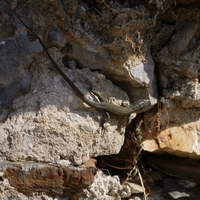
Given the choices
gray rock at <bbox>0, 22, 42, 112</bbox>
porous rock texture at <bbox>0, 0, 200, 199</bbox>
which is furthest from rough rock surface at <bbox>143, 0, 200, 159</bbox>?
gray rock at <bbox>0, 22, 42, 112</bbox>

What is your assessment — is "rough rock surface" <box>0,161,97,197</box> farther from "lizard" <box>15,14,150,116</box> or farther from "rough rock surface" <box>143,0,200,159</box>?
"rough rock surface" <box>143,0,200,159</box>

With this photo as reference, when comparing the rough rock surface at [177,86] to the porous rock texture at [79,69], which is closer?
the porous rock texture at [79,69]

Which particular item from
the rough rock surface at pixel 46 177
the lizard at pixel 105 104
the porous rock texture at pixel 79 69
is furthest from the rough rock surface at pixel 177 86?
the rough rock surface at pixel 46 177

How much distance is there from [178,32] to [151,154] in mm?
687

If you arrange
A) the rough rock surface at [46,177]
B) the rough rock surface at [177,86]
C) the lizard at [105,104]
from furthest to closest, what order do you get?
the rough rock surface at [177,86] → the lizard at [105,104] → the rough rock surface at [46,177]

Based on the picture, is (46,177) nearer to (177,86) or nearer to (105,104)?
(105,104)

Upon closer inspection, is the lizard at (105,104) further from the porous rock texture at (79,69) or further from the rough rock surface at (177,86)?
the rough rock surface at (177,86)

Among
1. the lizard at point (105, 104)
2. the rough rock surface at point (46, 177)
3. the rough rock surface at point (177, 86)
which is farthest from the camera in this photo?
the rough rock surface at point (177, 86)

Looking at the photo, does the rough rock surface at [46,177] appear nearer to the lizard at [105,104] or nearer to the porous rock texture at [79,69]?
the porous rock texture at [79,69]

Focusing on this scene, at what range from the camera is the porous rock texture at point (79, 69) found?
2.26 m

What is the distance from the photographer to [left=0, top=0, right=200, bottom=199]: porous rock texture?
7.43 ft

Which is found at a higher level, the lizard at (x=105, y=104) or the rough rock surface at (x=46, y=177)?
the lizard at (x=105, y=104)

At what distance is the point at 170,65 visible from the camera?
2.50m

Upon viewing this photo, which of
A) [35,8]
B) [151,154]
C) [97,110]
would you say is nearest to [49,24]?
[35,8]
